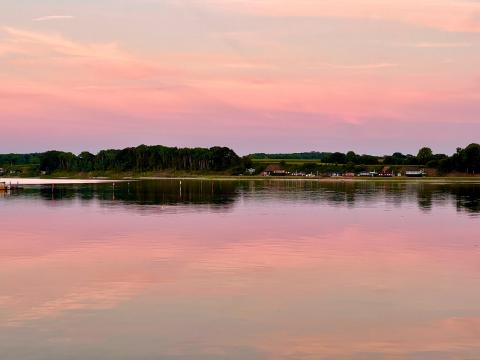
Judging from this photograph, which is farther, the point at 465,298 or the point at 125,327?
the point at 465,298

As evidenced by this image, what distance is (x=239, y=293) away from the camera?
30281mm

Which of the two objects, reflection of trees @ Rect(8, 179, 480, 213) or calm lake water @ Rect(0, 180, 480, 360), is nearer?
calm lake water @ Rect(0, 180, 480, 360)

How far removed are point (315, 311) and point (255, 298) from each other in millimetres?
3460

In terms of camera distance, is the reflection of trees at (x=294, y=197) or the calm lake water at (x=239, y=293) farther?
the reflection of trees at (x=294, y=197)

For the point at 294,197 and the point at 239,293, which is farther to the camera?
the point at 294,197

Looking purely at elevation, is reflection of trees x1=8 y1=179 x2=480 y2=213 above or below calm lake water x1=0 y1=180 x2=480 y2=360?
above

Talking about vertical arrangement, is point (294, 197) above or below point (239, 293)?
above

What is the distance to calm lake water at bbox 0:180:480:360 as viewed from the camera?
2202 cm

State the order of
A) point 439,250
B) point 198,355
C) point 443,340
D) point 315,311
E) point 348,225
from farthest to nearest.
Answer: point 348,225 → point 439,250 → point 315,311 → point 443,340 → point 198,355

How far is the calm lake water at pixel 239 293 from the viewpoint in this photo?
2202 centimetres

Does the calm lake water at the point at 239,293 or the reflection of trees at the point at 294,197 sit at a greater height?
the reflection of trees at the point at 294,197

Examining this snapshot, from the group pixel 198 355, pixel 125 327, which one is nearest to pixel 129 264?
pixel 125 327

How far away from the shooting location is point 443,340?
22703 mm

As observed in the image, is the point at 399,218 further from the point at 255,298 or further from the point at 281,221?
the point at 255,298
